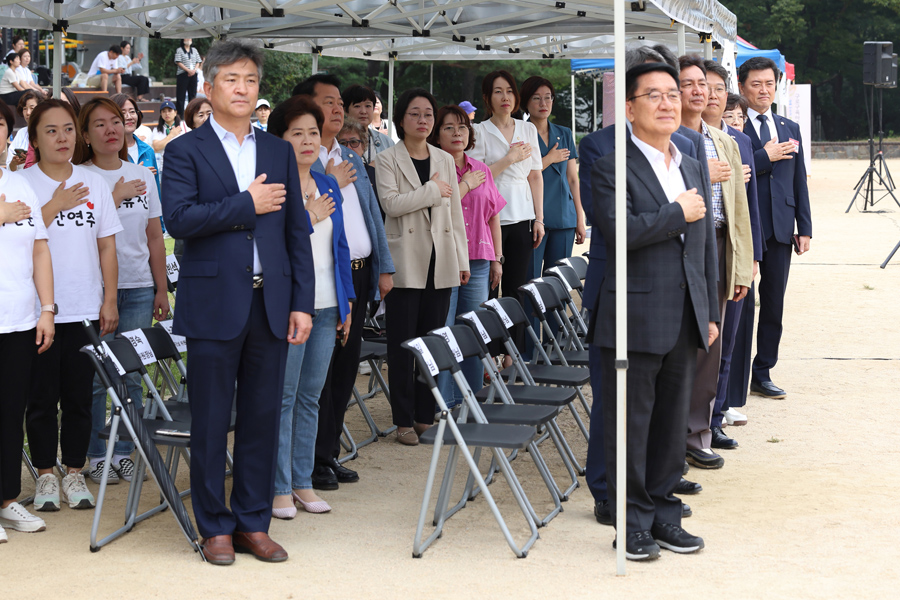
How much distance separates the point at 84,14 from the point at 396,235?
325cm

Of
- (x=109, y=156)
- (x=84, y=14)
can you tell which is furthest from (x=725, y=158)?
(x=84, y=14)

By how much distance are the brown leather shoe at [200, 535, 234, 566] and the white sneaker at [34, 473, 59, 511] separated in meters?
1.00

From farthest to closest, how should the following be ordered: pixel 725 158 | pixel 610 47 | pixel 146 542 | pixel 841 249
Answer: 1. pixel 841 249
2. pixel 610 47
3. pixel 725 158
4. pixel 146 542

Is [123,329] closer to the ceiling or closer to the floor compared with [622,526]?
Answer: closer to the ceiling

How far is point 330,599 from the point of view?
355cm

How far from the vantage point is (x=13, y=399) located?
4.16 m

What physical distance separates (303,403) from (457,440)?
0.84m

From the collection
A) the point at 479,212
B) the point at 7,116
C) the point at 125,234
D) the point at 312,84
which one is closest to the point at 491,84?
the point at 479,212

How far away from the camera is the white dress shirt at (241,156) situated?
3826 mm

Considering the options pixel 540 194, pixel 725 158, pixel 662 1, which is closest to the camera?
pixel 725 158

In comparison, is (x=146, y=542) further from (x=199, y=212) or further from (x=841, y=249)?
(x=841, y=249)

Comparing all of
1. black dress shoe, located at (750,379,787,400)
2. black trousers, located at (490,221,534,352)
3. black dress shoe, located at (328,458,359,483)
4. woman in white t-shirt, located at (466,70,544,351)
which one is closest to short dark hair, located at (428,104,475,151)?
woman in white t-shirt, located at (466,70,544,351)

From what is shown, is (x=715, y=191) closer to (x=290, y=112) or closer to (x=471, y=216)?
(x=471, y=216)

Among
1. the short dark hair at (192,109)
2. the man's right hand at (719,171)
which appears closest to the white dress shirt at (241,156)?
the man's right hand at (719,171)
